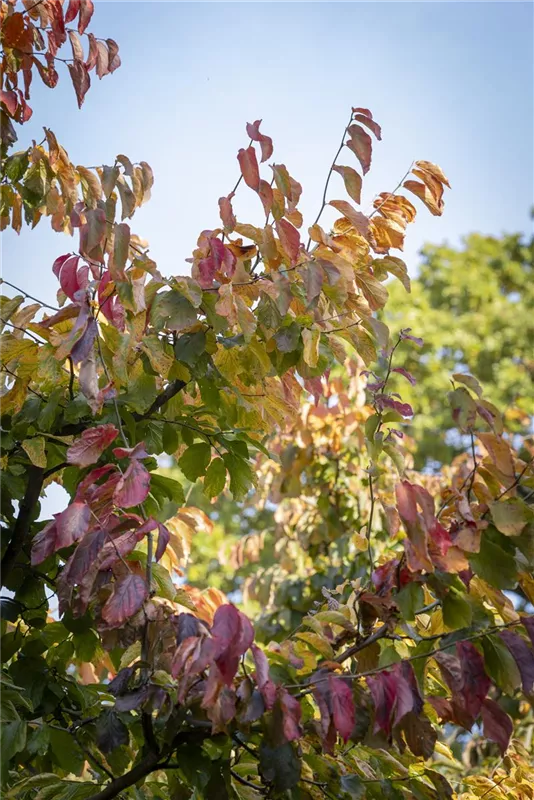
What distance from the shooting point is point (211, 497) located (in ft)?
5.51

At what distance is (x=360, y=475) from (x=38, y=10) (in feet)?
7.77

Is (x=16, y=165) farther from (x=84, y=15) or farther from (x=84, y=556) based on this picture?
(x=84, y=556)

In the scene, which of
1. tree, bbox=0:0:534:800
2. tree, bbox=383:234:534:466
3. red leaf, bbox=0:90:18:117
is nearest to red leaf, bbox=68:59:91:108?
tree, bbox=0:0:534:800

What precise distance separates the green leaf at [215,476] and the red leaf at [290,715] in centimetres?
61

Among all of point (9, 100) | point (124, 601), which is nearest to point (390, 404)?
point (124, 601)

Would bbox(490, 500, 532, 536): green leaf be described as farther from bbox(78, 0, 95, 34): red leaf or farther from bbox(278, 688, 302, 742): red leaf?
bbox(78, 0, 95, 34): red leaf

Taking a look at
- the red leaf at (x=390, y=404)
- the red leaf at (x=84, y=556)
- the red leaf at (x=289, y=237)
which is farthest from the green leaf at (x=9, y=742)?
the red leaf at (x=289, y=237)

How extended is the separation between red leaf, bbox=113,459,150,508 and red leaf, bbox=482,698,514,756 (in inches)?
21.2

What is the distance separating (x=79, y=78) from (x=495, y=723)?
5.60 feet

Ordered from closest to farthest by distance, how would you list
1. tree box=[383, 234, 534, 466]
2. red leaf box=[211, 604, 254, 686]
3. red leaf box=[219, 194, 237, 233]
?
red leaf box=[211, 604, 254, 686]
red leaf box=[219, 194, 237, 233]
tree box=[383, 234, 534, 466]

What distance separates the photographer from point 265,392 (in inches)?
63.0

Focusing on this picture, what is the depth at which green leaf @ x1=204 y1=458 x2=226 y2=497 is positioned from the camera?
5.32 ft

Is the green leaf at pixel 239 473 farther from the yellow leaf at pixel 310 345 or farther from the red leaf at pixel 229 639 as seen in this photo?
the red leaf at pixel 229 639

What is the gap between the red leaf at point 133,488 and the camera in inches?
42.3
